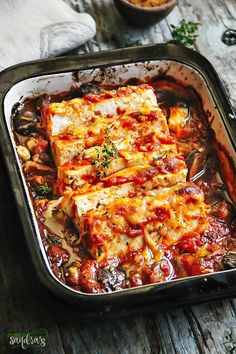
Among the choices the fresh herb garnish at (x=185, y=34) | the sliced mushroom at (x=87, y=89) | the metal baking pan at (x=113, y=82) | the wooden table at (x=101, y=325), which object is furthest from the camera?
the fresh herb garnish at (x=185, y=34)

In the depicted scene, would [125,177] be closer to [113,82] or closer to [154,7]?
[113,82]

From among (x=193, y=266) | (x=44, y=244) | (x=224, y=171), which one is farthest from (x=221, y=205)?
(x=44, y=244)

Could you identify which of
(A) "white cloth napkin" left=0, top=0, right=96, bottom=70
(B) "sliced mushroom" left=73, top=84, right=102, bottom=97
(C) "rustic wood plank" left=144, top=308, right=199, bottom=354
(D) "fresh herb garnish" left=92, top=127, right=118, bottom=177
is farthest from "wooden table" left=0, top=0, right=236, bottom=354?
(A) "white cloth napkin" left=0, top=0, right=96, bottom=70

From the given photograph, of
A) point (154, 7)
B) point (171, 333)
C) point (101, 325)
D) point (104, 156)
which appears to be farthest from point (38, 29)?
point (171, 333)

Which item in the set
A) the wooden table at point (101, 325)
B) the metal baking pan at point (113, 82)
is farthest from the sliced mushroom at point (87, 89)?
the wooden table at point (101, 325)

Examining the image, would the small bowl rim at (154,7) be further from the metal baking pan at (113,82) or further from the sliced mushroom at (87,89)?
the sliced mushroom at (87,89)

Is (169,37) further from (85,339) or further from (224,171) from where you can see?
(85,339)
